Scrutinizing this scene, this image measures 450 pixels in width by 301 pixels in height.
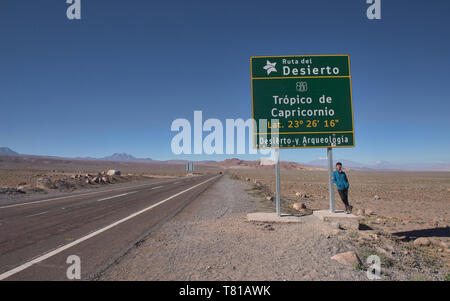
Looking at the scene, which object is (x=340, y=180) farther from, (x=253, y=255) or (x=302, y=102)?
(x=253, y=255)

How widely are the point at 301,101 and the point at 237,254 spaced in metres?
5.38

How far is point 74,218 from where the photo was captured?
8.05 meters

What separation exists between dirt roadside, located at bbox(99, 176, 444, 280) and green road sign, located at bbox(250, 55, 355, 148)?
2.86m

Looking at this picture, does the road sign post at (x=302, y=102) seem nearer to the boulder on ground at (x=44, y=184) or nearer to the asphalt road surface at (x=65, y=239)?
the asphalt road surface at (x=65, y=239)

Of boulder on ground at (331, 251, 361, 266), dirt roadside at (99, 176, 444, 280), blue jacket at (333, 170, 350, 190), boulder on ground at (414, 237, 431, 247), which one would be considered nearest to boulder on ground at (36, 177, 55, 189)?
dirt roadside at (99, 176, 444, 280)

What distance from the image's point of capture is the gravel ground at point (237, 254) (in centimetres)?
371

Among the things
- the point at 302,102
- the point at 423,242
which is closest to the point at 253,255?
the point at 302,102

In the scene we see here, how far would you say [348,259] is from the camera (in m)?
4.28

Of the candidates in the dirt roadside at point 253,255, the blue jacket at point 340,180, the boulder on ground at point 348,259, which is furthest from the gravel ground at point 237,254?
the blue jacket at point 340,180

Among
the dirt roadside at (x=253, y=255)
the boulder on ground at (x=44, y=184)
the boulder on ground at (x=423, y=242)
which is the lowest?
the boulder on ground at (x=423, y=242)

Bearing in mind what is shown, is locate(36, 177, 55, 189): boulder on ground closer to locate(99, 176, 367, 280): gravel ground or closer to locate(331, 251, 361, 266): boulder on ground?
locate(99, 176, 367, 280): gravel ground

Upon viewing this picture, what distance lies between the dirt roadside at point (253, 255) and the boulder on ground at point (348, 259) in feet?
0.41
